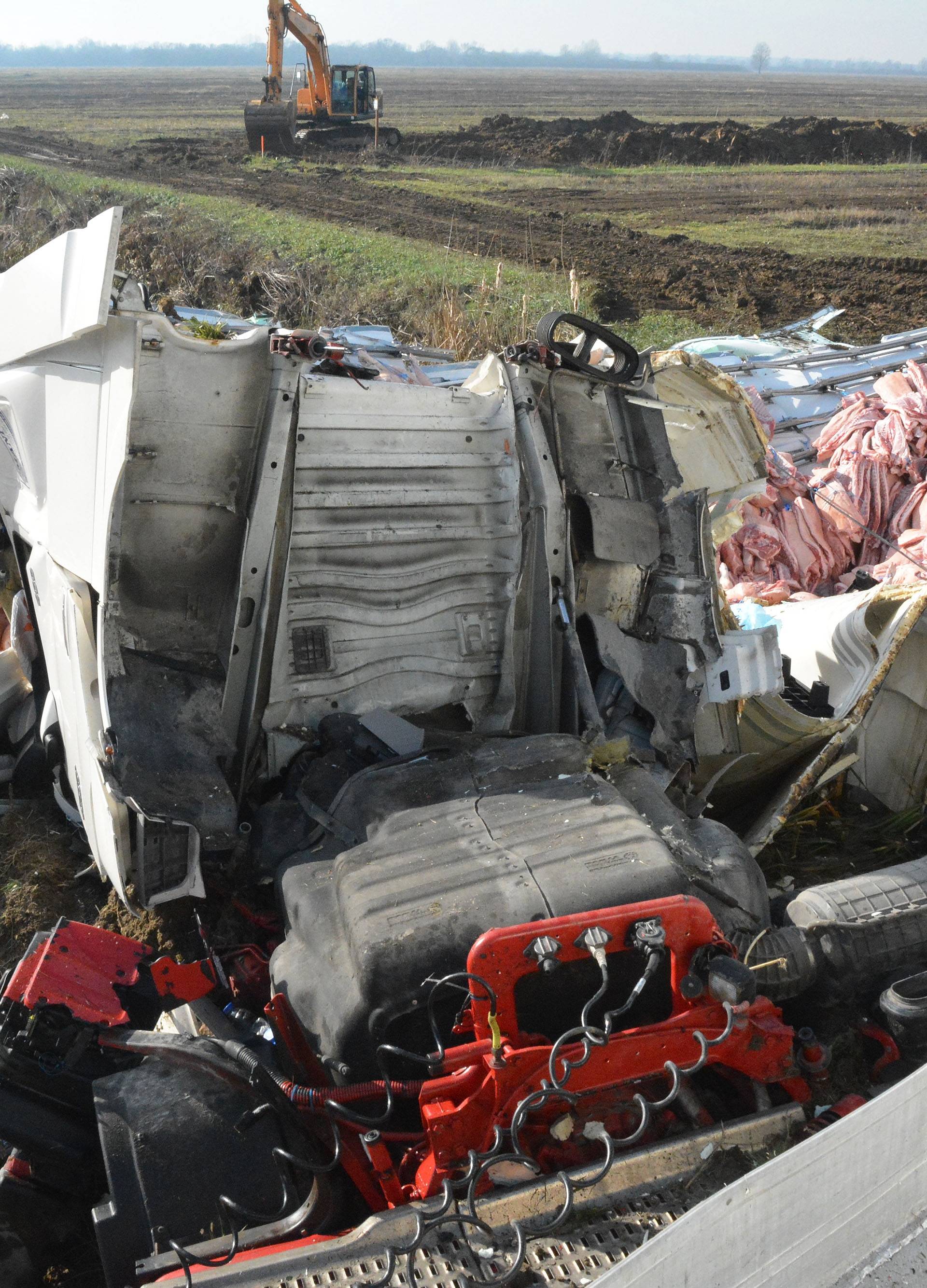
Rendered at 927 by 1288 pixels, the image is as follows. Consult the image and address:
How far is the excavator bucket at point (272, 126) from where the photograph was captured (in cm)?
2566

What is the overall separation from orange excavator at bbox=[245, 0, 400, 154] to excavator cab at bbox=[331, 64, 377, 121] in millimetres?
12

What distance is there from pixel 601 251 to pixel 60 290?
48.4 ft

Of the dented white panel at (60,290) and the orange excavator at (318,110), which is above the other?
the orange excavator at (318,110)

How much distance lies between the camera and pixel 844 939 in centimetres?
289

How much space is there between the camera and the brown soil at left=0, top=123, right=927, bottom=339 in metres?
13.5

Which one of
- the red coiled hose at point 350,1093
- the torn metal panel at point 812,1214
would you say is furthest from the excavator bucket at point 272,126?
the torn metal panel at point 812,1214

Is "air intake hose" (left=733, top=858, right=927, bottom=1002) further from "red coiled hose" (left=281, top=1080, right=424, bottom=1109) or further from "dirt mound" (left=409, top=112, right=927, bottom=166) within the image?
"dirt mound" (left=409, top=112, right=927, bottom=166)

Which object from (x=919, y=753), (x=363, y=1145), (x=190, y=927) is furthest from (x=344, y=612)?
(x=919, y=753)

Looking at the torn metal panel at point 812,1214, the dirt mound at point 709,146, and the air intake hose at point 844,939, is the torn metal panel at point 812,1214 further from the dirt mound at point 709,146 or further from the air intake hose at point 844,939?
the dirt mound at point 709,146

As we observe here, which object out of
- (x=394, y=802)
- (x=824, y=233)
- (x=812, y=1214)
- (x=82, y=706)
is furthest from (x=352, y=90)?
(x=812, y=1214)

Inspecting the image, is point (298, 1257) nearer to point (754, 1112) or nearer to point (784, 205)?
point (754, 1112)

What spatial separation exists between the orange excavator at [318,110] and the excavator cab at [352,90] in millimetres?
12

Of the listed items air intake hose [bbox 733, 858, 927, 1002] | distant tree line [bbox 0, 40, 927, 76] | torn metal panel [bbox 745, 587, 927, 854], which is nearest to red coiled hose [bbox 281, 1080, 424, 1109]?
air intake hose [bbox 733, 858, 927, 1002]

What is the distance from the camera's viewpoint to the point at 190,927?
11.6 ft
